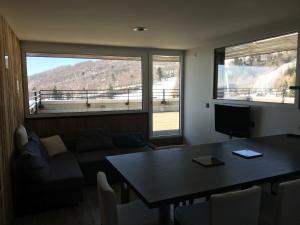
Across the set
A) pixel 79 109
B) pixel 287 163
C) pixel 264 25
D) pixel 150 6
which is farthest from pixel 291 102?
pixel 79 109

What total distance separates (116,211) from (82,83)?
404 cm

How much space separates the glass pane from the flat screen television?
61.3 inches

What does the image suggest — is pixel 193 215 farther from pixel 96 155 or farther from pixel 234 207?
pixel 96 155

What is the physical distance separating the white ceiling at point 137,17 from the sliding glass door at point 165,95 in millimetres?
1413

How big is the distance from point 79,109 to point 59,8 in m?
2.79

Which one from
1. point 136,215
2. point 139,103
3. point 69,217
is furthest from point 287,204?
point 139,103

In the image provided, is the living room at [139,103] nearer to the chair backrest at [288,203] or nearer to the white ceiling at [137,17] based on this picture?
the white ceiling at [137,17]

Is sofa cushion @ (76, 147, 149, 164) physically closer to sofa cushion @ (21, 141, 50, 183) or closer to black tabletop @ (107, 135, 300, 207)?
sofa cushion @ (21, 141, 50, 183)

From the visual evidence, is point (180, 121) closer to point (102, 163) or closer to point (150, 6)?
point (102, 163)

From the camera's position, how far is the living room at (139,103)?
79.0 inches

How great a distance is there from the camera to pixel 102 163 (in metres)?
3.92

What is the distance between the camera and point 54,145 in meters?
4.25

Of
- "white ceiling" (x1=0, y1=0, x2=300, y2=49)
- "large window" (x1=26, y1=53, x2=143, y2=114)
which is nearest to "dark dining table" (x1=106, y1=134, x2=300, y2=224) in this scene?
"white ceiling" (x1=0, y1=0, x2=300, y2=49)

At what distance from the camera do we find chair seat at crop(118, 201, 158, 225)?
1.77 m
